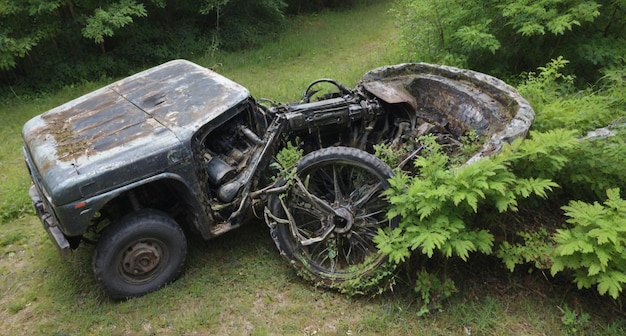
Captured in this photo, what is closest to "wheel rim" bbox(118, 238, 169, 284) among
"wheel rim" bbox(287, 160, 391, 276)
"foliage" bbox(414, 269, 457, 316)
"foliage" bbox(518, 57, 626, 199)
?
"wheel rim" bbox(287, 160, 391, 276)

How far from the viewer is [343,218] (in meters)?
3.98

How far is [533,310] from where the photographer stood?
372 cm

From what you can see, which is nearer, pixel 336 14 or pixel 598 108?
pixel 598 108

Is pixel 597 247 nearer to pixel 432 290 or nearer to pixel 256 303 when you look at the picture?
pixel 432 290

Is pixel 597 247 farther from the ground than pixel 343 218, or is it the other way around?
pixel 597 247

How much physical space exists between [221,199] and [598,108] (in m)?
4.03

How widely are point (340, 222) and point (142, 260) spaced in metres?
1.79

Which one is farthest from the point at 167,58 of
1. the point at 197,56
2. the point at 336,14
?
the point at 336,14

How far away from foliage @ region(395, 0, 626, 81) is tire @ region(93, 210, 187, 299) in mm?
4962

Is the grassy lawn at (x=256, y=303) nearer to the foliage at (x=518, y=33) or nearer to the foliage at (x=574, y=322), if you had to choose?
the foliage at (x=574, y=322)

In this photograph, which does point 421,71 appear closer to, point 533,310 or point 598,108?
point 598,108

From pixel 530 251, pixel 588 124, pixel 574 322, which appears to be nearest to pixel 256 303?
pixel 530 251

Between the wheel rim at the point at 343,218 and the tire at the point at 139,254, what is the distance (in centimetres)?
113

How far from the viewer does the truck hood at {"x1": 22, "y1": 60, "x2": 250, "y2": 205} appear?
11.4ft
